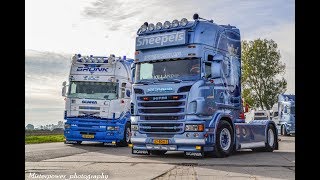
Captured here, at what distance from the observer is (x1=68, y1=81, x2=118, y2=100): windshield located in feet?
57.8

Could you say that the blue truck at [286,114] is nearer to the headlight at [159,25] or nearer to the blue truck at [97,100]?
the blue truck at [97,100]

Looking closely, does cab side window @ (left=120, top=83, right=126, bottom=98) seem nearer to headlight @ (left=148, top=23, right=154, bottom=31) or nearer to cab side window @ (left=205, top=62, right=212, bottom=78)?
headlight @ (left=148, top=23, right=154, bottom=31)

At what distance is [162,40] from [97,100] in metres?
5.58

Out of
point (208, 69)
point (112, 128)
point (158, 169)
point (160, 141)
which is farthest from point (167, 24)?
point (112, 128)

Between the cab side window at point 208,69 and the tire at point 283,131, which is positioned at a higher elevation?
the cab side window at point 208,69

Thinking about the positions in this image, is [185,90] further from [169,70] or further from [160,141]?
[160,141]

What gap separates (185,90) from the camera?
12.1m

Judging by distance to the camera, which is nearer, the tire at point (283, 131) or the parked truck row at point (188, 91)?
the parked truck row at point (188, 91)

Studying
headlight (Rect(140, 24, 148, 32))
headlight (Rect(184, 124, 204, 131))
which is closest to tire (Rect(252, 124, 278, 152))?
headlight (Rect(184, 124, 204, 131))

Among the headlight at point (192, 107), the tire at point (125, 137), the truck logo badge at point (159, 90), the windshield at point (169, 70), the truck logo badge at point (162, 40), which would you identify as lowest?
the tire at point (125, 137)

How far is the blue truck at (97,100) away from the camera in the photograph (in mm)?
17625

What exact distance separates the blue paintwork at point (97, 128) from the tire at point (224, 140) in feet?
19.2

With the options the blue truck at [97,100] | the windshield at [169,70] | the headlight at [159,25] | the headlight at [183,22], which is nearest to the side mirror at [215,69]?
the windshield at [169,70]
